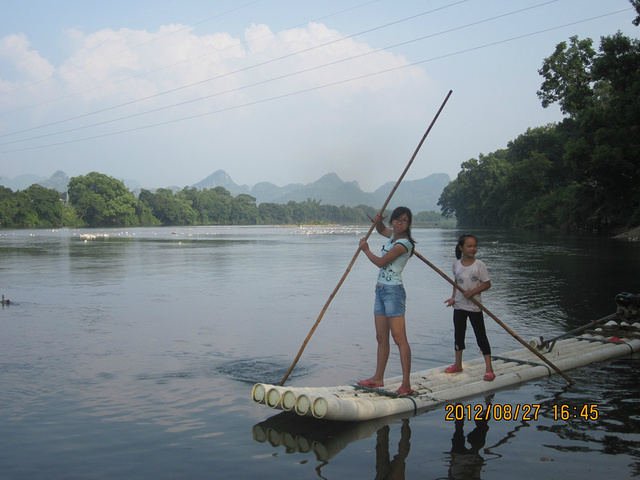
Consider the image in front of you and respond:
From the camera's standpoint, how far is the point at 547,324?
12.4 m

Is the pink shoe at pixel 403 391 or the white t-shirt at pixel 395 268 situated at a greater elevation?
the white t-shirt at pixel 395 268

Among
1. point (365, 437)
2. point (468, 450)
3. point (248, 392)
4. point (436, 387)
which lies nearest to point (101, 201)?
point (248, 392)

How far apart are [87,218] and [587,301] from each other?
148 meters

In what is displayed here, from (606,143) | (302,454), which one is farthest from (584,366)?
(606,143)

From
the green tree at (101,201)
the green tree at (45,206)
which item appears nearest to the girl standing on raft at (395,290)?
the green tree at (45,206)

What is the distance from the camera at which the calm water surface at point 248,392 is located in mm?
5375

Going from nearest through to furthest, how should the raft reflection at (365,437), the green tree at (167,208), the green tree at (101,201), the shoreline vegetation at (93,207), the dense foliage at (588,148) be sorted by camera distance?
the raft reflection at (365,437) → the dense foliage at (588,148) → the shoreline vegetation at (93,207) → the green tree at (101,201) → the green tree at (167,208)

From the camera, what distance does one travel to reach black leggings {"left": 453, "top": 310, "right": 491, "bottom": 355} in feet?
24.2

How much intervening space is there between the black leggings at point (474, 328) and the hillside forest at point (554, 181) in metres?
29.6

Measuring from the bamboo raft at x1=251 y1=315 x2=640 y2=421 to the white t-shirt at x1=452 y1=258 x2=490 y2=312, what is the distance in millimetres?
898

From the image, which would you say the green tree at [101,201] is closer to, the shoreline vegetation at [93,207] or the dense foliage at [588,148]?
the shoreline vegetation at [93,207]

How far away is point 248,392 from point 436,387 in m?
2.41

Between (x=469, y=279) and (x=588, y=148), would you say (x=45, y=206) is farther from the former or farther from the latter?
(x=469, y=279)

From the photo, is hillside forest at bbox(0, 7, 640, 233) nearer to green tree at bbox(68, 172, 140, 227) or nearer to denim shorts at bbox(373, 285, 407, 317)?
green tree at bbox(68, 172, 140, 227)
